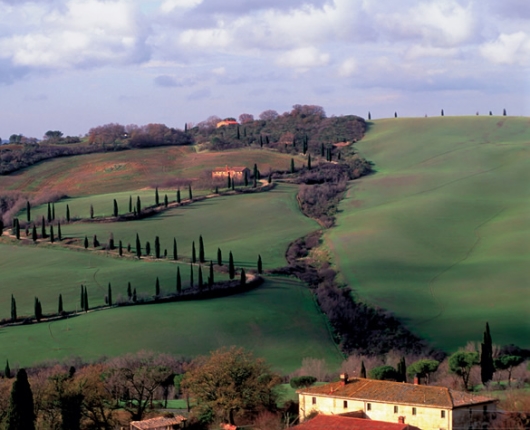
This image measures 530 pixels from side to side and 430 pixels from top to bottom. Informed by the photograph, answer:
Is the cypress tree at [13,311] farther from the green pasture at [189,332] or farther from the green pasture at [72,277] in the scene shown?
the green pasture at [189,332]

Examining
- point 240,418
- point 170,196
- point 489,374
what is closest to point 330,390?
point 240,418

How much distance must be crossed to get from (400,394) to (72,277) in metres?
61.6

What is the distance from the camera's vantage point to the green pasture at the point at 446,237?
102 m

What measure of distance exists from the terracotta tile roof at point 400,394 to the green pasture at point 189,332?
23.1 meters

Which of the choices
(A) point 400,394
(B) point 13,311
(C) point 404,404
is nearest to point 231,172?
(B) point 13,311

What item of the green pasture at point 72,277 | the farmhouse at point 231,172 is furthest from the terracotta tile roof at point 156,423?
the farmhouse at point 231,172

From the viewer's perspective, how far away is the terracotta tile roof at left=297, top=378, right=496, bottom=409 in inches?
2336

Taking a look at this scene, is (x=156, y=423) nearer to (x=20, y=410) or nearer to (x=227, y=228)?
(x=20, y=410)

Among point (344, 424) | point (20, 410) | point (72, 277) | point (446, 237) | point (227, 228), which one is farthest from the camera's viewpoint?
point (227, 228)

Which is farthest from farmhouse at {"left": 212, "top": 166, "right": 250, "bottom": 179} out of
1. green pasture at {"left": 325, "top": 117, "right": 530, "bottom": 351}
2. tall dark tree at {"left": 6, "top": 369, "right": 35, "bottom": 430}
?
tall dark tree at {"left": 6, "top": 369, "right": 35, "bottom": 430}

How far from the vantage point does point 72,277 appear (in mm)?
117062

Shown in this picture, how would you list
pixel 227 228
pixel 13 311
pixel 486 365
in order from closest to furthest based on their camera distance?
pixel 486 365 → pixel 13 311 → pixel 227 228

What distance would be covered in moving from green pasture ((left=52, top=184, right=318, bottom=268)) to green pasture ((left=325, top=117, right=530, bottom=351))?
6348mm

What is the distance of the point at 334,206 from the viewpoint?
15288 centimetres
